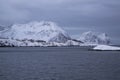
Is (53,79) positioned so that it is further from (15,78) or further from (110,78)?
(110,78)

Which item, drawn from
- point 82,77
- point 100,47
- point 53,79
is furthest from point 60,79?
point 100,47

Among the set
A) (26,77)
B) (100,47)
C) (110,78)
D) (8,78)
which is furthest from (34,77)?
(100,47)

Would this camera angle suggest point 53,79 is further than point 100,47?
No

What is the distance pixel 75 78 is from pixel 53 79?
12.6 ft

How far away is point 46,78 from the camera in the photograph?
46344 millimetres

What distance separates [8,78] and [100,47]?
12510 centimetres

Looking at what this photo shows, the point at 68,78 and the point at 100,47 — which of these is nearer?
the point at 68,78

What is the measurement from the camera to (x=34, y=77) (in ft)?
156

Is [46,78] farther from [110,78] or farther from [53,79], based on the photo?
[110,78]

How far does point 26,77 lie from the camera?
47531 mm

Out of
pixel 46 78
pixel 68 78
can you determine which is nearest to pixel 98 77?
pixel 68 78

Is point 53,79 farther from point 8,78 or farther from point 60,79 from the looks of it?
point 8,78

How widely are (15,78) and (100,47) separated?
125 meters

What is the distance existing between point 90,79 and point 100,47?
124 meters
